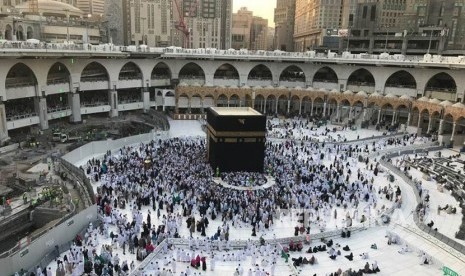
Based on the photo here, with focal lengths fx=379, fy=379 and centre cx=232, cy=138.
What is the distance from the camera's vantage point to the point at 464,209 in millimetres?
18078

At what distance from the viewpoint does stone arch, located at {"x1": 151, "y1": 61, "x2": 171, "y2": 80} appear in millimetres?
49469

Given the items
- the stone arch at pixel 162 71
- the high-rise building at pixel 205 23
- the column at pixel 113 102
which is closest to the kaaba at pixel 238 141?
the column at pixel 113 102

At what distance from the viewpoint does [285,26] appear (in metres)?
170

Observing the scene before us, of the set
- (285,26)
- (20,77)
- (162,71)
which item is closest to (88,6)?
(285,26)

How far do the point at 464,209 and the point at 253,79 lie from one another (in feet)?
117

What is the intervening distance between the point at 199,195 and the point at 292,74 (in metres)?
38.4

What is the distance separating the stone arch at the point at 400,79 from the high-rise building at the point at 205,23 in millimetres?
96729

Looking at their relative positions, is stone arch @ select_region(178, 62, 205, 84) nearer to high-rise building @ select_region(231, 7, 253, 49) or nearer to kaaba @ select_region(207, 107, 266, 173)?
kaaba @ select_region(207, 107, 266, 173)

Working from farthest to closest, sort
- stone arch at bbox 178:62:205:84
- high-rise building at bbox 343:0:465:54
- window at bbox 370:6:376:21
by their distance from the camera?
window at bbox 370:6:376:21
high-rise building at bbox 343:0:465:54
stone arch at bbox 178:62:205:84

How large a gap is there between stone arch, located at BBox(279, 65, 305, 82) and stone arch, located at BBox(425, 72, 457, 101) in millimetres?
15437

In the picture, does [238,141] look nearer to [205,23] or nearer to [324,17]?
[324,17]

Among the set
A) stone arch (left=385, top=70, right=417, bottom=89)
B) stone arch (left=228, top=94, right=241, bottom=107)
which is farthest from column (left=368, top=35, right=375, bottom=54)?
stone arch (left=228, top=94, right=241, bottom=107)

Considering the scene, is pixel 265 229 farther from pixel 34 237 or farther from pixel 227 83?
pixel 227 83

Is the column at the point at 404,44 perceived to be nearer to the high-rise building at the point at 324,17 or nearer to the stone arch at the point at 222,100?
the stone arch at the point at 222,100
